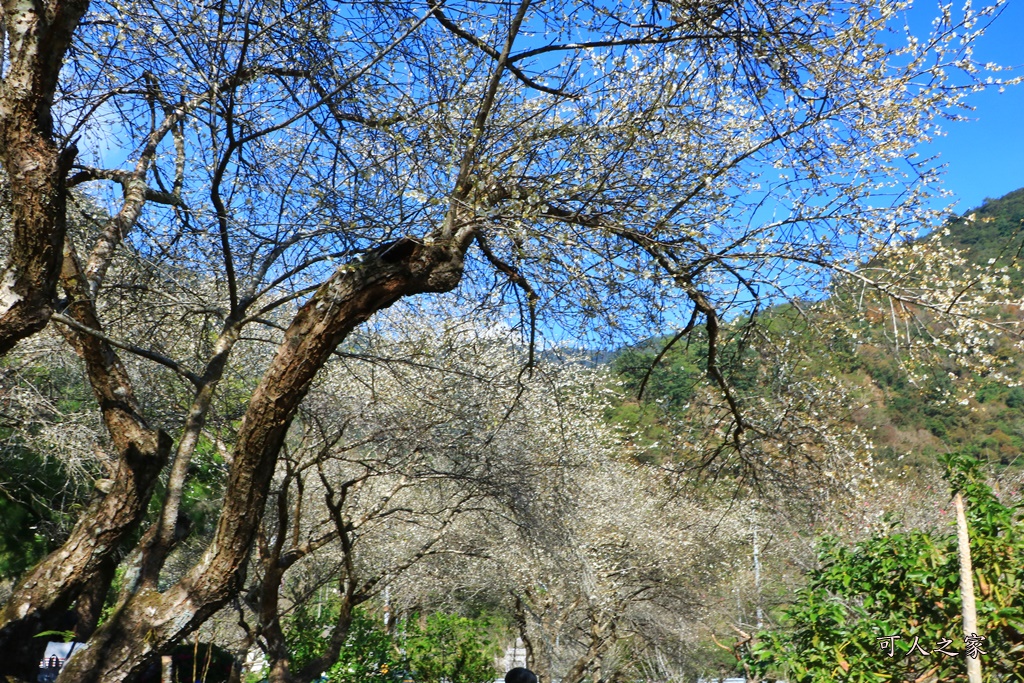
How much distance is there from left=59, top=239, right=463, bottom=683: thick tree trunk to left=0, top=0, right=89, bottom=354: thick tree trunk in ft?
3.21

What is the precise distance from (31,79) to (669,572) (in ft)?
50.5

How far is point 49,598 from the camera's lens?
4582 millimetres

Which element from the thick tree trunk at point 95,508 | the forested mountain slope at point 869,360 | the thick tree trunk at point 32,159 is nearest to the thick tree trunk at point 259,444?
the thick tree trunk at point 95,508

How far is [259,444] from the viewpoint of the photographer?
3.74m

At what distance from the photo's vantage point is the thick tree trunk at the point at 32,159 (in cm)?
294

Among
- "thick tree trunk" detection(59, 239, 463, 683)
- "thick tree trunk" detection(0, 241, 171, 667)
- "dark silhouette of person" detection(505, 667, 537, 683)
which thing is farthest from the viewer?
"dark silhouette of person" detection(505, 667, 537, 683)

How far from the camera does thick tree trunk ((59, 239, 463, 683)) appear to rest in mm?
3705

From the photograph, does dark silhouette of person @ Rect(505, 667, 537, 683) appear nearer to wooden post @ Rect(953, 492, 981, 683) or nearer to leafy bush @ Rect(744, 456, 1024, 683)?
leafy bush @ Rect(744, 456, 1024, 683)

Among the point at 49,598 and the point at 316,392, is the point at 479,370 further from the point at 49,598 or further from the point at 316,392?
the point at 49,598

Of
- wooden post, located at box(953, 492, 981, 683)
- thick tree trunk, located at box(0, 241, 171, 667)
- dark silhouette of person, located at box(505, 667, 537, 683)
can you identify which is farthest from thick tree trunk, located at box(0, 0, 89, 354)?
A: wooden post, located at box(953, 492, 981, 683)

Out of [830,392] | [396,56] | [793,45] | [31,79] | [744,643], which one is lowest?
[744,643]

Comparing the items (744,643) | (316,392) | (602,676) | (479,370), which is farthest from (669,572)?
(744,643)

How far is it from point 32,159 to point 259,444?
1.45 meters

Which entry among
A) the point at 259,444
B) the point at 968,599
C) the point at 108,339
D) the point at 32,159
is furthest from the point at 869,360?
the point at 32,159
